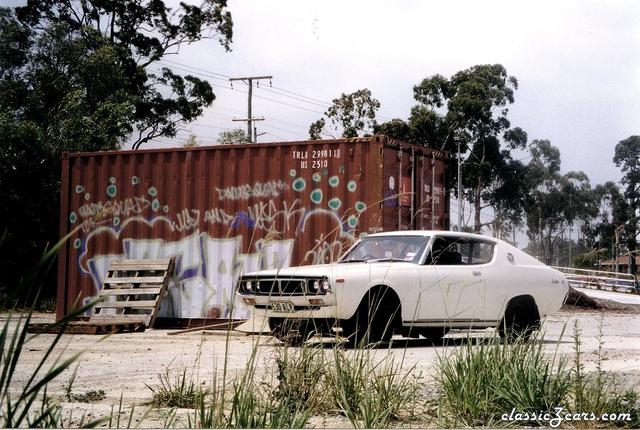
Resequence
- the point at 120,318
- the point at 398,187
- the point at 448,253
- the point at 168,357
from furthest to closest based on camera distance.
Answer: the point at 120,318, the point at 398,187, the point at 448,253, the point at 168,357

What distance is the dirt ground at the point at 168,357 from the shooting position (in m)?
5.48

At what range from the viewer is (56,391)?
6297 mm

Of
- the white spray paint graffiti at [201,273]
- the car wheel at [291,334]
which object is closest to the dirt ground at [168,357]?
the car wheel at [291,334]

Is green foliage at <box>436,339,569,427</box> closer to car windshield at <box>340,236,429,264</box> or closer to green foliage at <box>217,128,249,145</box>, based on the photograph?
car windshield at <box>340,236,429,264</box>

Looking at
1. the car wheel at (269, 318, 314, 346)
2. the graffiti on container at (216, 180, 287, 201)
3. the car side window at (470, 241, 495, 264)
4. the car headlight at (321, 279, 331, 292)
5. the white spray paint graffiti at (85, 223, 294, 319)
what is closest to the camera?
the car wheel at (269, 318, 314, 346)

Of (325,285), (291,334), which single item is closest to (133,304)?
(325,285)

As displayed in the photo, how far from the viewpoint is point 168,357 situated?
890 centimetres

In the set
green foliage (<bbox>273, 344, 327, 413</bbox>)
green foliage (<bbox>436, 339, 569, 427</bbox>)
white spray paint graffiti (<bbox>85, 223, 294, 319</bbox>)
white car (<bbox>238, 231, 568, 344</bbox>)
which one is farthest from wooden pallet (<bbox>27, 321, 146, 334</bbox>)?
green foliage (<bbox>436, 339, 569, 427</bbox>)

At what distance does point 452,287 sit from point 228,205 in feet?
16.7

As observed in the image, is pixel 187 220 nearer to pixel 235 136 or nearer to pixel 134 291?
pixel 134 291

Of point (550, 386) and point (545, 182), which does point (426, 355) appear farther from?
point (545, 182)

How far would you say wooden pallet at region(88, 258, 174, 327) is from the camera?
13.7 meters

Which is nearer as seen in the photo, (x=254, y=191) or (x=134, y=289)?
(x=254, y=191)

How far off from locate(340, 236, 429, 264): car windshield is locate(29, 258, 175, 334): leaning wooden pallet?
4730 mm
